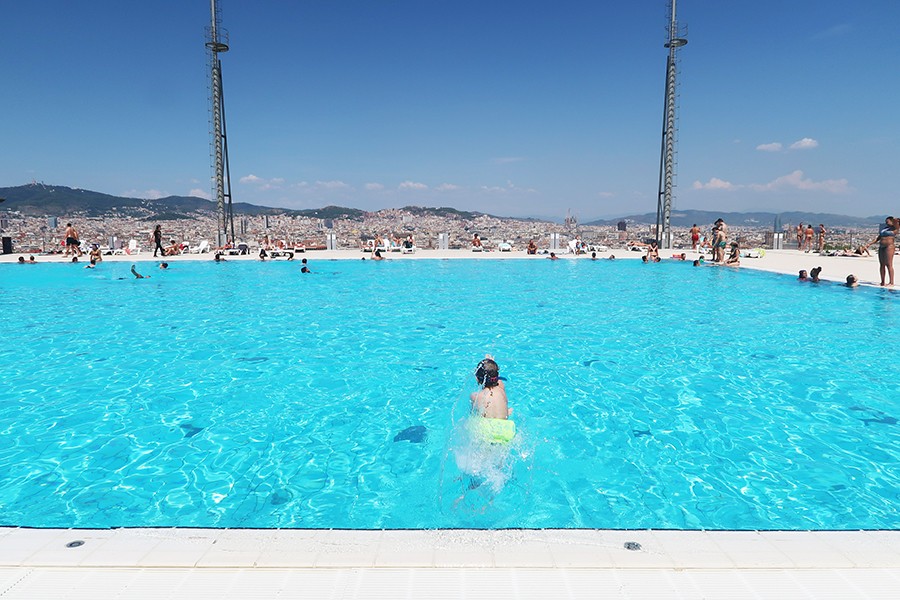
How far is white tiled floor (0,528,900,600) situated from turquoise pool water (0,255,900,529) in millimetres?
996

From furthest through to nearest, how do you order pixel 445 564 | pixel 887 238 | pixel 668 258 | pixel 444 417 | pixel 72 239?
pixel 668 258 → pixel 72 239 → pixel 887 238 → pixel 444 417 → pixel 445 564

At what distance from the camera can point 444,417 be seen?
621 centimetres

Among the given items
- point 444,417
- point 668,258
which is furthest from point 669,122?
point 444,417

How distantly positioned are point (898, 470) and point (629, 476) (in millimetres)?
2424

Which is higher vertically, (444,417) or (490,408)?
(490,408)

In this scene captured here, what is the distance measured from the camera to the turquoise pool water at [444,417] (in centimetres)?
427

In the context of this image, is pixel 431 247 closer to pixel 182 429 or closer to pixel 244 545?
pixel 182 429

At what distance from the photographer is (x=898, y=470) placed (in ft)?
15.4

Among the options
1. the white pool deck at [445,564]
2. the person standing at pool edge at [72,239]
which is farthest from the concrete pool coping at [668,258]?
the white pool deck at [445,564]

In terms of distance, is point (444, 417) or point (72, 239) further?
point (72, 239)

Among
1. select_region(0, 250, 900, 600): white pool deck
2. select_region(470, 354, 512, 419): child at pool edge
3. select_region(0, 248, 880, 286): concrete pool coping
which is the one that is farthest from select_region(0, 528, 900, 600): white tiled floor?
select_region(0, 248, 880, 286): concrete pool coping

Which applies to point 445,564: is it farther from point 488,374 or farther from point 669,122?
point 669,122

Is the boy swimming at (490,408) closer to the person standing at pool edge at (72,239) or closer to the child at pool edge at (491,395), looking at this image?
the child at pool edge at (491,395)

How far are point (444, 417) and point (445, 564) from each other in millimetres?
3455
